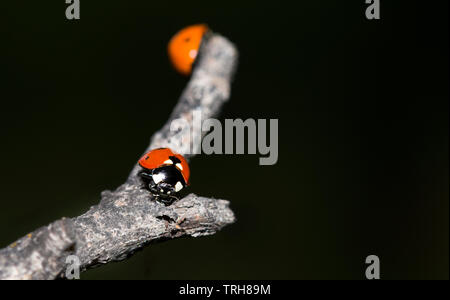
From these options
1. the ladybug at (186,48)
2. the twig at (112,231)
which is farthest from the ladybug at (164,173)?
the ladybug at (186,48)

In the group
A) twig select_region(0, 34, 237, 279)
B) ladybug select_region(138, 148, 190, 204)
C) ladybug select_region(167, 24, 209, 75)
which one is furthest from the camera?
ladybug select_region(167, 24, 209, 75)

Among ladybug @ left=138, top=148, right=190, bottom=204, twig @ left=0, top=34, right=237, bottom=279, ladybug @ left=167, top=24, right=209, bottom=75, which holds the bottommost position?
twig @ left=0, top=34, right=237, bottom=279

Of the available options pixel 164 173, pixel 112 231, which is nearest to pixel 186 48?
pixel 164 173

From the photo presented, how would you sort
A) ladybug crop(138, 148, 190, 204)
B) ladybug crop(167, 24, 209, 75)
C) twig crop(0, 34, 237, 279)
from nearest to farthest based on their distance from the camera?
twig crop(0, 34, 237, 279)
ladybug crop(138, 148, 190, 204)
ladybug crop(167, 24, 209, 75)

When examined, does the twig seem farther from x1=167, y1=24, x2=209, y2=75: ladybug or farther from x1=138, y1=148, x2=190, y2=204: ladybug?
x1=167, y1=24, x2=209, y2=75: ladybug

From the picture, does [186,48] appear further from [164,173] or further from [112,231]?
[112,231]

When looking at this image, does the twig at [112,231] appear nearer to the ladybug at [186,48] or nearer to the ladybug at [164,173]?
the ladybug at [164,173]

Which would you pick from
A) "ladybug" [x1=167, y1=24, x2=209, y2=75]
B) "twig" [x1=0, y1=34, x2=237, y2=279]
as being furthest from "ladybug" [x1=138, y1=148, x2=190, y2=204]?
"ladybug" [x1=167, y1=24, x2=209, y2=75]
